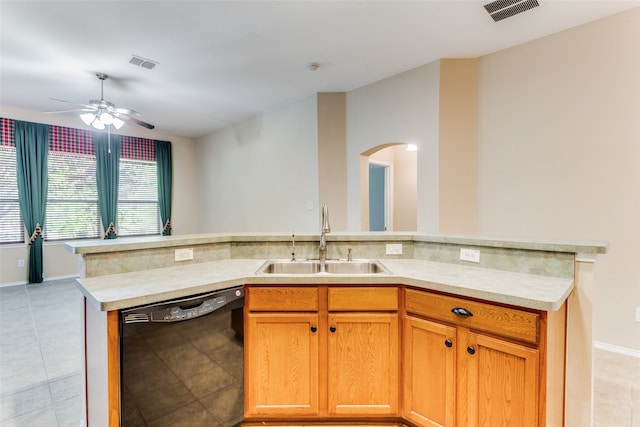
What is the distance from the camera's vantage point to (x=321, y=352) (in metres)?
1.75

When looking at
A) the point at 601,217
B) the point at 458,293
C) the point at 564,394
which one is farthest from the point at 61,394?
the point at 601,217

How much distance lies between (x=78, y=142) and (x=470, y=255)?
670 centimetres

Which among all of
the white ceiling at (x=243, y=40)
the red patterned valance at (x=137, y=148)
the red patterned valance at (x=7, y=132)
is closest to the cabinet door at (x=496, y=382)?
the white ceiling at (x=243, y=40)

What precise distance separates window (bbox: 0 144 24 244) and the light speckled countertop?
201 inches

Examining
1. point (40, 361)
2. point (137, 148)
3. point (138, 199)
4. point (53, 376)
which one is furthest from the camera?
point (138, 199)

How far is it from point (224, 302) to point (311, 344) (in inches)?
21.5

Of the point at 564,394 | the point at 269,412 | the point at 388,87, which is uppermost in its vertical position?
the point at 388,87

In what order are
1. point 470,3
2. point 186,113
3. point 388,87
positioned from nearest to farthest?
point 470,3 → point 388,87 → point 186,113

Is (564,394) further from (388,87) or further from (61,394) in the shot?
(388,87)

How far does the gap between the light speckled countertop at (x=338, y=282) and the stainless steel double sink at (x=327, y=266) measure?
0.17m

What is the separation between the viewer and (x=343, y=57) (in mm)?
3297

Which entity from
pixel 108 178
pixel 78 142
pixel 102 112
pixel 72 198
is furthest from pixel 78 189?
pixel 102 112

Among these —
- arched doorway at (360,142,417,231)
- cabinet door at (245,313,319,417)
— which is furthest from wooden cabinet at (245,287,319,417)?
arched doorway at (360,142,417,231)

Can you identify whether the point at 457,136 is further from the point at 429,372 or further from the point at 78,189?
the point at 78,189
